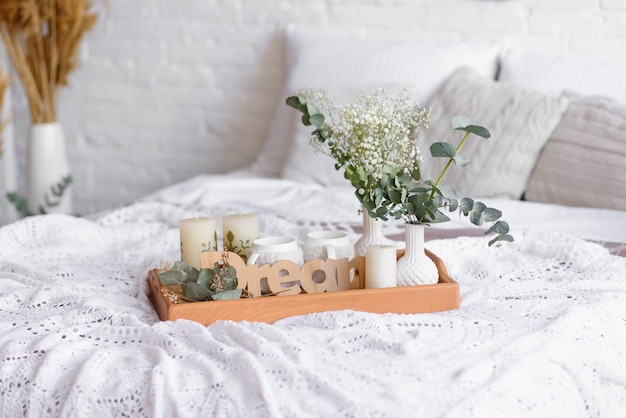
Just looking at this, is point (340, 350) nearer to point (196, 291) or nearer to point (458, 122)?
point (196, 291)

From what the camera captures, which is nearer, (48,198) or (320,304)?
(320,304)

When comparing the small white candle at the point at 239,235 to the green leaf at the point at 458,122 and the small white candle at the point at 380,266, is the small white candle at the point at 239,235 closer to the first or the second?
the small white candle at the point at 380,266

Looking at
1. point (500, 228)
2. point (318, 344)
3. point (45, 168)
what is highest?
point (500, 228)

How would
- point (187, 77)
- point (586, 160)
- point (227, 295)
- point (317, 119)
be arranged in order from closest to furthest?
point (227, 295), point (317, 119), point (586, 160), point (187, 77)

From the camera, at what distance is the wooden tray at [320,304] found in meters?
1.38

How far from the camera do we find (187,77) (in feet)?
11.3

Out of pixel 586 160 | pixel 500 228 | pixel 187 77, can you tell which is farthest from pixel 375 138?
pixel 187 77

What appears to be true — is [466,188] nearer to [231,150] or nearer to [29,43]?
[231,150]

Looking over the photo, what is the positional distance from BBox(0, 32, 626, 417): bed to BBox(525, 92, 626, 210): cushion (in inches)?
10.3

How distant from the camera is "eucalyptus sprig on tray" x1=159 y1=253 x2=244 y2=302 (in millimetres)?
1418

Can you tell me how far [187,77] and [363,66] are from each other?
0.91 metres

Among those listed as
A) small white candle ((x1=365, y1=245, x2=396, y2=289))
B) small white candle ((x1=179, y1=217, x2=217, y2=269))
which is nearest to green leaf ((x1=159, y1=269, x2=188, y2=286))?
small white candle ((x1=179, y1=217, x2=217, y2=269))

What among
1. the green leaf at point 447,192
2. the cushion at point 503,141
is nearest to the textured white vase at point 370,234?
the green leaf at point 447,192

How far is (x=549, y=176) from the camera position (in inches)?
89.7
